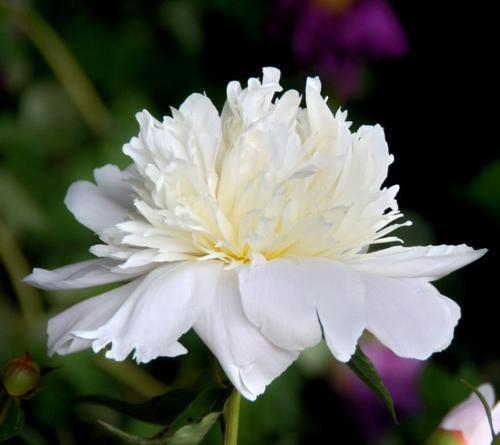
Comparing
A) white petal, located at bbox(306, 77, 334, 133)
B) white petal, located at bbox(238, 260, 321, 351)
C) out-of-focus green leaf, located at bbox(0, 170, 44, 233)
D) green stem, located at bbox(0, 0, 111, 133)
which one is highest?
white petal, located at bbox(306, 77, 334, 133)

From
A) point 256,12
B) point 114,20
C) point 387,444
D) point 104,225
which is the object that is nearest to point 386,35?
point 256,12

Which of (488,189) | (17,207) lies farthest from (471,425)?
(17,207)

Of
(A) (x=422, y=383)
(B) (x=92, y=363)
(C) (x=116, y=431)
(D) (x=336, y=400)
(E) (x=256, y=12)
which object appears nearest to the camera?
(C) (x=116, y=431)

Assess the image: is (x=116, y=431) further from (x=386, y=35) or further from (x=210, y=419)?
(x=386, y=35)

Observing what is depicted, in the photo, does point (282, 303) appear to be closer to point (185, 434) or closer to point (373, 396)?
point (185, 434)

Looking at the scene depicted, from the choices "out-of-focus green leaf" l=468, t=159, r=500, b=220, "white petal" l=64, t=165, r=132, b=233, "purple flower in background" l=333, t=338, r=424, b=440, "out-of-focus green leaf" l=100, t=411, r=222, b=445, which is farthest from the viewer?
"purple flower in background" l=333, t=338, r=424, b=440

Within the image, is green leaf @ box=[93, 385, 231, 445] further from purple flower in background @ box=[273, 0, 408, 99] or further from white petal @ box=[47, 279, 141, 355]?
purple flower in background @ box=[273, 0, 408, 99]

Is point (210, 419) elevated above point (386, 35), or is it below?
above

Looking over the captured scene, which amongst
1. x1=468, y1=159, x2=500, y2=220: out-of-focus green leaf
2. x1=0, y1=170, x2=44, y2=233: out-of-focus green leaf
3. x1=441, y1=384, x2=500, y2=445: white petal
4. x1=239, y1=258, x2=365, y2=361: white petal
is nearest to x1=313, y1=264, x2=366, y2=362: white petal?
x1=239, y1=258, x2=365, y2=361: white petal
